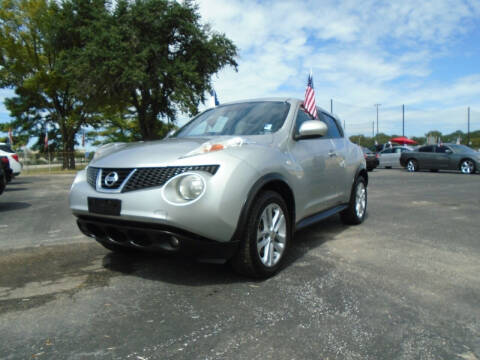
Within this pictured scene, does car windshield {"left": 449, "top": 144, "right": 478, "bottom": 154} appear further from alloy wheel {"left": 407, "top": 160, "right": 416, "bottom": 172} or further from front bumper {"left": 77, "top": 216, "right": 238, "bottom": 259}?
front bumper {"left": 77, "top": 216, "right": 238, "bottom": 259}

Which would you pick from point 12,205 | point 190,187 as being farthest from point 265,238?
point 12,205

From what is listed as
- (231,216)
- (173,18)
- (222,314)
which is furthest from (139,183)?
(173,18)

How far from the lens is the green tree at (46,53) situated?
25.3m

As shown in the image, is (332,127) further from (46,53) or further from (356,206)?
(46,53)

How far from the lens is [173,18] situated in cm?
2380

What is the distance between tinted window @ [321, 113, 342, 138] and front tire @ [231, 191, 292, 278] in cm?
194

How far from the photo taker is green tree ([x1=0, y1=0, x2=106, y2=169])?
2534cm

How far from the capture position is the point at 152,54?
2353 centimetres

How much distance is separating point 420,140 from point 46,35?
6581cm

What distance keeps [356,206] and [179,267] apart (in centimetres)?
303

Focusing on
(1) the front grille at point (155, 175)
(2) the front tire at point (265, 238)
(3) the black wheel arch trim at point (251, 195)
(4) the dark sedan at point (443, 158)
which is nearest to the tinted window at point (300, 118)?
(3) the black wheel arch trim at point (251, 195)

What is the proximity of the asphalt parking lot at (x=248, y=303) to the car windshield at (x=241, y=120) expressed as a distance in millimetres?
1340

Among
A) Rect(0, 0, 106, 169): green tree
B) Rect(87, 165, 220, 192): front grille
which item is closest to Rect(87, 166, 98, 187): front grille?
Rect(87, 165, 220, 192): front grille

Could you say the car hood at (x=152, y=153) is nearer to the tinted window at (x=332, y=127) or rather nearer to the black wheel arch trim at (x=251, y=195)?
the black wheel arch trim at (x=251, y=195)
